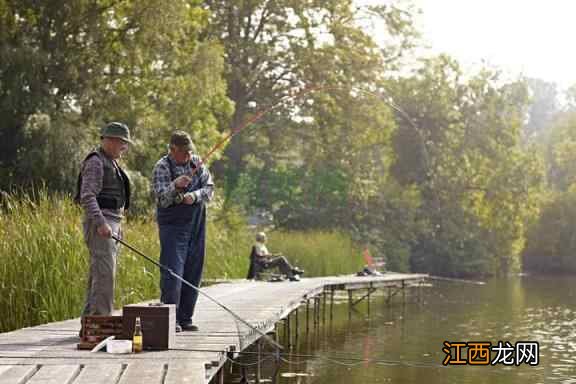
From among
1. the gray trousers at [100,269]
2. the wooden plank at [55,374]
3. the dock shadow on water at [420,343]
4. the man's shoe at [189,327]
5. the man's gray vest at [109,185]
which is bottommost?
the dock shadow on water at [420,343]

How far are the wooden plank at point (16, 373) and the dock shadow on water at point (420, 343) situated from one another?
2234 mm

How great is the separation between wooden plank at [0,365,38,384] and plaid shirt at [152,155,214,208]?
1.73 meters

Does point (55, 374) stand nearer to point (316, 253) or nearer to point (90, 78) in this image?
point (90, 78)

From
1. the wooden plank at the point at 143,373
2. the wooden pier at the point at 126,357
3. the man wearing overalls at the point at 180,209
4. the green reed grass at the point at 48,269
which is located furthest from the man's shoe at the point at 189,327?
the green reed grass at the point at 48,269

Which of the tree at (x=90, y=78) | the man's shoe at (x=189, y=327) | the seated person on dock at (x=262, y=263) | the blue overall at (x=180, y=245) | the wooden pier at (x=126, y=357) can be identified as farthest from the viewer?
the tree at (x=90, y=78)

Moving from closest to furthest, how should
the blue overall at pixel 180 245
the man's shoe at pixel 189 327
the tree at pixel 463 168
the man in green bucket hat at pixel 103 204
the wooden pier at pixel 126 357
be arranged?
the wooden pier at pixel 126 357
the man in green bucket hat at pixel 103 204
the blue overall at pixel 180 245
the man's shoe at pixel 189 327
the tree at pixel 463 168

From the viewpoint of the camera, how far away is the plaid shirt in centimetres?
706

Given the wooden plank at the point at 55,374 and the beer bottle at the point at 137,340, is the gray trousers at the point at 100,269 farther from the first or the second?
the wooden plank at the point at 55,374

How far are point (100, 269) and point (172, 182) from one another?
0.77 metres

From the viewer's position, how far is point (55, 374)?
18.0ft

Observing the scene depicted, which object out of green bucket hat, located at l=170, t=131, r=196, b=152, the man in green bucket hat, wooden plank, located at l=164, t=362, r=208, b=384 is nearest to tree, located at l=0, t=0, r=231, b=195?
green bucket hat, located at l=170, t=131, r=196, b=152

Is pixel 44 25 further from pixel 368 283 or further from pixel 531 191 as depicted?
pixel 531 191

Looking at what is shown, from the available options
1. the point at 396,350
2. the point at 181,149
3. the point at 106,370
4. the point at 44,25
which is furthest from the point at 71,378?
the point at 44,25

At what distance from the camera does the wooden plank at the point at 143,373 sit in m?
5.31
